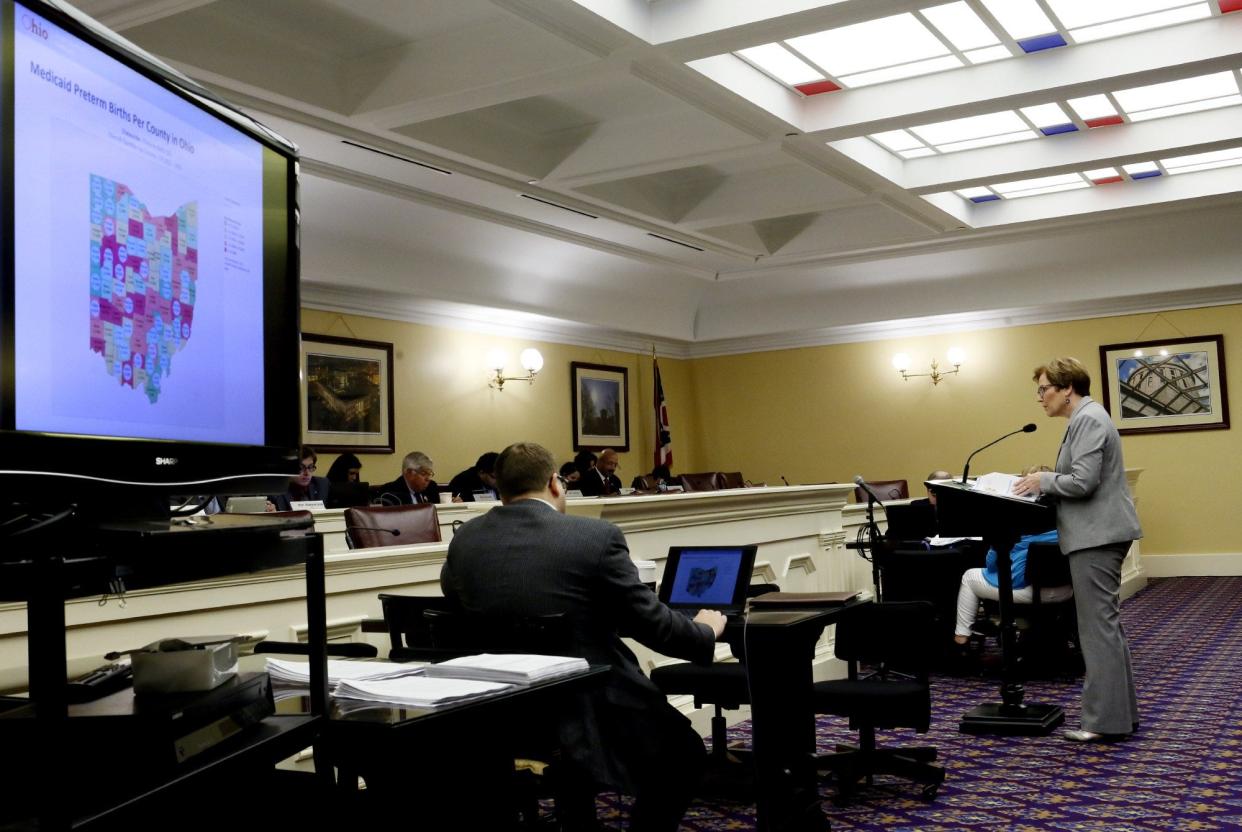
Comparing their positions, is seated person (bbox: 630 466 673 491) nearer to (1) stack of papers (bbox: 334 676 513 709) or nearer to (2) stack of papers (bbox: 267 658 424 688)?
(2) stack of papers (bbox: 267 658 424 688)

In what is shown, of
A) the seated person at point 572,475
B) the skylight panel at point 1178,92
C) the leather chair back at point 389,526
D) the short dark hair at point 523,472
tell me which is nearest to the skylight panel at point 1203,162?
the skylight panel at point 1178,92

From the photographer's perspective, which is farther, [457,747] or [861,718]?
[861,718]

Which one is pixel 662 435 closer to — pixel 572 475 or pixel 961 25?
pixel 572 475

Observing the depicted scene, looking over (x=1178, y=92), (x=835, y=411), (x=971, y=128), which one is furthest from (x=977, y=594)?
(x=835, y=411)

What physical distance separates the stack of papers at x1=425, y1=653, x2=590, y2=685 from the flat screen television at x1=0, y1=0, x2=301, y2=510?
0.39 meters

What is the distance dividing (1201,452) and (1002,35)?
754 centimetres

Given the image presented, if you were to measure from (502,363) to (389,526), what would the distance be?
7.44 meters

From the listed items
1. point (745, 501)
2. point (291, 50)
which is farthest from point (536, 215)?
point (745, 501)

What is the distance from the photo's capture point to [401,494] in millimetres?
8922

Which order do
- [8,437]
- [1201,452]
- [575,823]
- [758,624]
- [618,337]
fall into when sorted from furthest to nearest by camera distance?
[618,337], [1201,452], [758,624], [575,823], [8,437]

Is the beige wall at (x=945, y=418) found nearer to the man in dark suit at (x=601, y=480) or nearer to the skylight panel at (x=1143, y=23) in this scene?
the man in dark suit at (x=601, y=480)

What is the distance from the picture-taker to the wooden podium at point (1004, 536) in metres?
4.93

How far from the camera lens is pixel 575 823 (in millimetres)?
2723

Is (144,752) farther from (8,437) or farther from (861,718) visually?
(861,718)
